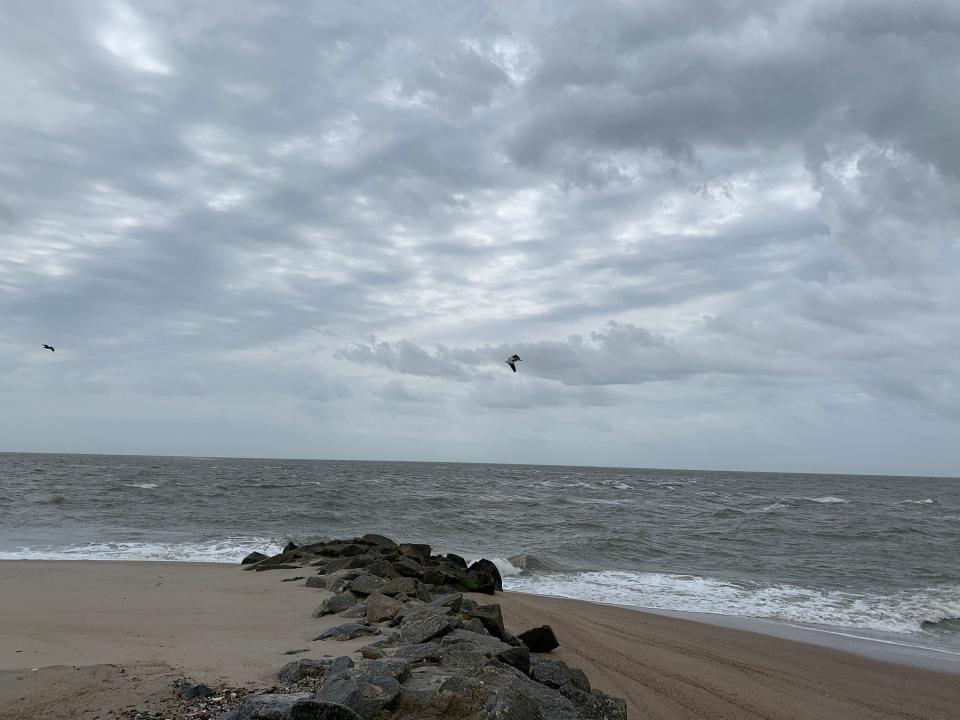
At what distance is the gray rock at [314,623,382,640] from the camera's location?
7.82m

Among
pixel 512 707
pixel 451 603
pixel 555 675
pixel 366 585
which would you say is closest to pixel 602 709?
pixel 555 675

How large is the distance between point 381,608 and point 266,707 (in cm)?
438

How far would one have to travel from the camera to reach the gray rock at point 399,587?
1050 centimetres

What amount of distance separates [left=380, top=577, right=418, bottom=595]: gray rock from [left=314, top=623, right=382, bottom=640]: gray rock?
2.40 meters

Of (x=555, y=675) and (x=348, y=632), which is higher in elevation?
(x=555, y=675)

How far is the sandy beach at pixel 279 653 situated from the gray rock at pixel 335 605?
0.21 m

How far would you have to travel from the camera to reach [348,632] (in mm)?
7875

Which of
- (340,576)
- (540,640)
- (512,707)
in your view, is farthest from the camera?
(340,576)

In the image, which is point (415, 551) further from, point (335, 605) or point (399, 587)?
point (335, 605)

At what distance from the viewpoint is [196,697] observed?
16.9 feet

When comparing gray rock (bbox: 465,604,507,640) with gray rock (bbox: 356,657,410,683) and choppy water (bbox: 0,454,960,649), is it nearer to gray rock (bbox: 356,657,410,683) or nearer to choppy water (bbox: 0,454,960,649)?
gray rock (bbox: 356,657,410,683)

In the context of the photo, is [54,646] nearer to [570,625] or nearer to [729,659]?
[570,625]

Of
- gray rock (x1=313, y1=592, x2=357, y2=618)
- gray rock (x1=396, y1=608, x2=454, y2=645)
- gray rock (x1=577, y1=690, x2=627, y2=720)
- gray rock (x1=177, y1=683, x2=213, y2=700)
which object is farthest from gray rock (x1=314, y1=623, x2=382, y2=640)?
gray rock (x1=577, y1=690, x2=627, y2=720)

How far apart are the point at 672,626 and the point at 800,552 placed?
44.7ft
